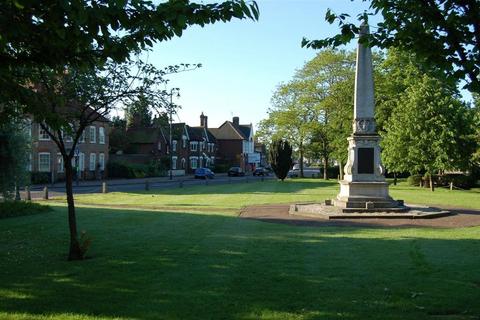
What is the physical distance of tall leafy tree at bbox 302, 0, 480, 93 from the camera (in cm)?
604

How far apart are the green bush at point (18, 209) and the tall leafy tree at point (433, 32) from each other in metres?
17.0

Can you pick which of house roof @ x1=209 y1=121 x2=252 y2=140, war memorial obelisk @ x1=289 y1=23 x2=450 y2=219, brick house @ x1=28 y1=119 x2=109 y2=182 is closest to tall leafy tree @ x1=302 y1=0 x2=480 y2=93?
war memorial obelisk @ x1=289 y1=23 x2=450 y2=219

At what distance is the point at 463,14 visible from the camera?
617 centimetres

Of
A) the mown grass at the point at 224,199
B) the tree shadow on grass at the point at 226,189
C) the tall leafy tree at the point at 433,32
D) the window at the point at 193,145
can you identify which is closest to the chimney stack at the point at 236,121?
the window at the point at 193,145

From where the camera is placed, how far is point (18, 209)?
21016mm

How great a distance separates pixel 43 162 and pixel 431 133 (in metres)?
37.4

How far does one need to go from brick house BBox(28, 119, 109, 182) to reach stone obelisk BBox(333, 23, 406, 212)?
102ft

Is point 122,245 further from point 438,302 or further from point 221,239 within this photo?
point 438,302

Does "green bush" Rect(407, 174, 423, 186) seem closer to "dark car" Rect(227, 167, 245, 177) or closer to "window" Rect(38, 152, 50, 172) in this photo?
"dark car" Rect(227, 167, 245, 177)

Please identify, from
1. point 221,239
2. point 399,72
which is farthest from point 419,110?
point 221,239

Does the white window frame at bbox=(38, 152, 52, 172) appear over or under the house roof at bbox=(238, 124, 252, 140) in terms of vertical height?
under

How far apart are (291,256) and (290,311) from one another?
4260 millimetres

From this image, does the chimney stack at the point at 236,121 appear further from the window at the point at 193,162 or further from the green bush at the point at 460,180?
the green bush at the point at 460,180

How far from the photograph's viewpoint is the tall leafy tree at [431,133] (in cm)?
4422
